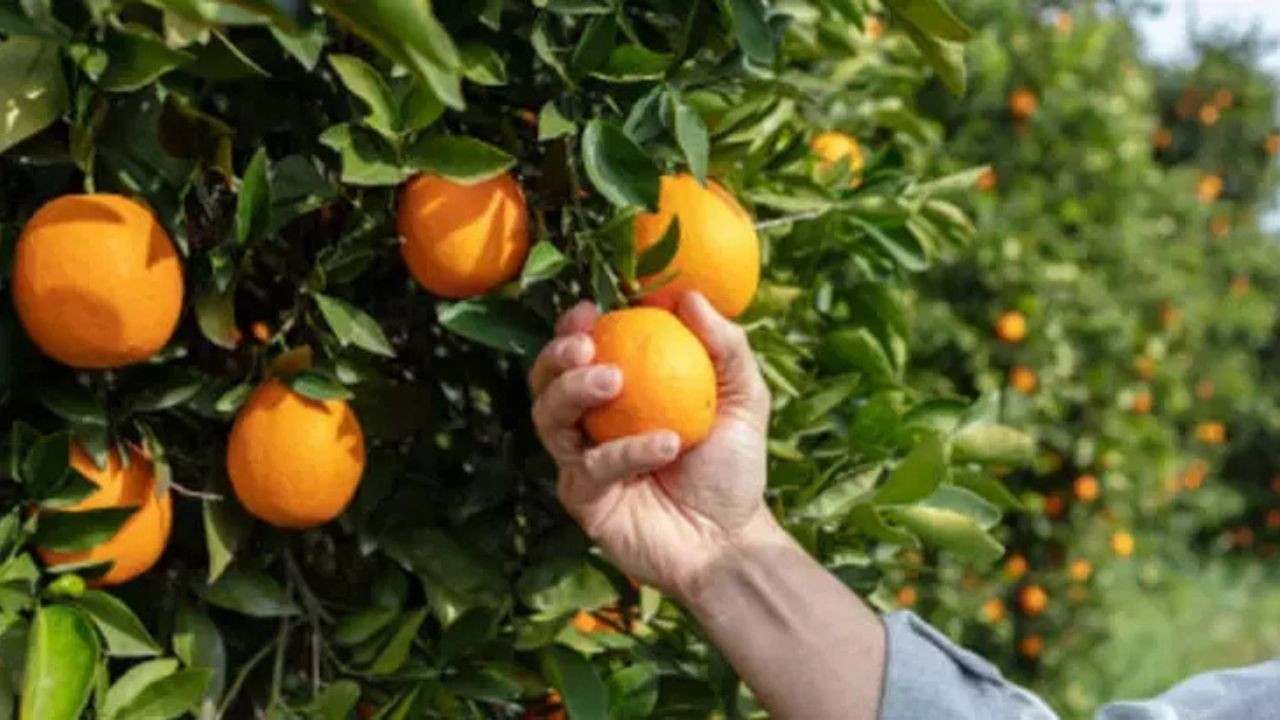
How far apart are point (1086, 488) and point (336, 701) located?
310 cm

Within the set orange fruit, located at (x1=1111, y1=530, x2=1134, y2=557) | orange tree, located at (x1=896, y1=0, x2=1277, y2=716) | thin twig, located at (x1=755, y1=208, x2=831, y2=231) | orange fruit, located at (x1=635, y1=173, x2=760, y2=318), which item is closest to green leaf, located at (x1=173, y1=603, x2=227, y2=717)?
orange fruit, located at (x1=635, y1=173, x2=760, y2=318)

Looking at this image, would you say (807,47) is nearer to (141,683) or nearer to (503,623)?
(503,623)

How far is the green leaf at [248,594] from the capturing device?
1100 mm

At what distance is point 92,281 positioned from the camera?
3.13 ft

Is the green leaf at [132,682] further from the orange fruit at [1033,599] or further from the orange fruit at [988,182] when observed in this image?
the orange fruit at [1033,599]

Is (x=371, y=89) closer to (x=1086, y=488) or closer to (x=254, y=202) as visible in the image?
(x=254, y=202)

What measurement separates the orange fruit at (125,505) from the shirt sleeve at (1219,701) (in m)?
0.62

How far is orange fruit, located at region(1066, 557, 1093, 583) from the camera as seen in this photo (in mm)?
4012

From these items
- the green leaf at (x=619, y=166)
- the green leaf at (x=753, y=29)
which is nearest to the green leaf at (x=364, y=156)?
the green leaf at (x=619, y=166)

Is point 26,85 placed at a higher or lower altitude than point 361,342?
higher

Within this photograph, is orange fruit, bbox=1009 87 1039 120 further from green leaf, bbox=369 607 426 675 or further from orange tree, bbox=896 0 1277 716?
green leaf, bbox=369 607 426 675

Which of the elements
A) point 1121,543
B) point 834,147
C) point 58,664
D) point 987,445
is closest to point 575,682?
point 58,664

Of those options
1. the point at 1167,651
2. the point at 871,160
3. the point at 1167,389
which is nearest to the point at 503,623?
the point at 871,160

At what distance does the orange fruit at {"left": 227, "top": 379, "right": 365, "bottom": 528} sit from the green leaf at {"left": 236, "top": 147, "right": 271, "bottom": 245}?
4.0 inches
